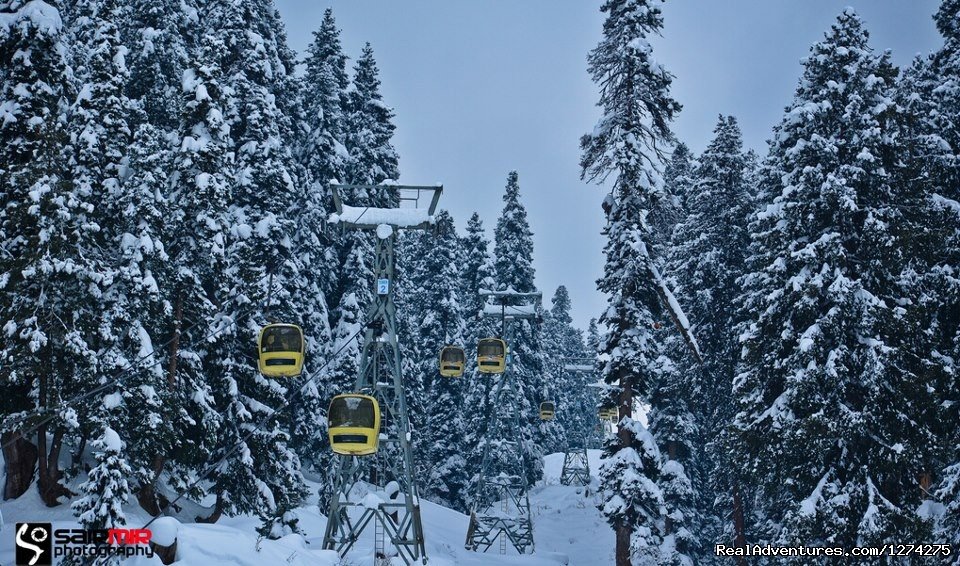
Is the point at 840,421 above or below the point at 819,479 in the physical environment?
above

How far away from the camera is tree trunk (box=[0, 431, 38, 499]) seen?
21.3 m

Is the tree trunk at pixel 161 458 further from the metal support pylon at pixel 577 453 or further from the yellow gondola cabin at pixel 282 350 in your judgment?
the metal support pylon at pixel 577 453

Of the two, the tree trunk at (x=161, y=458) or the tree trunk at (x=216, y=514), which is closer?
the tree trunk at (x=161, y=458)

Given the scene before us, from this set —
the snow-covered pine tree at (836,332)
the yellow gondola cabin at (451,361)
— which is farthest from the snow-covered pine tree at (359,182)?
the snow-covered pine tree at (836,332)

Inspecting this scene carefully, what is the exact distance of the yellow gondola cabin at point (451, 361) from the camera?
31703mm

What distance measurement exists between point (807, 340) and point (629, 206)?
599 cm

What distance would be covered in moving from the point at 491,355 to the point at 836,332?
54.7 feet

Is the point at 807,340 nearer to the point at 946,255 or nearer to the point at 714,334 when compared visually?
the point at 946,255

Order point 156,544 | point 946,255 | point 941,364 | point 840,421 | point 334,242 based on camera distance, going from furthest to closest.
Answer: point 334,242
point 946,255
point 941,364
point 840,421
point 156,544

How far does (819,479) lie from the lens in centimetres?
1952

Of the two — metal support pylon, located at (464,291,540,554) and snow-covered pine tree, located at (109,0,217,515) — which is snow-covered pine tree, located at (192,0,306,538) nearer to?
snow-covered pine tree, located at (109,0,217,515)

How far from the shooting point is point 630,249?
71.8 feet

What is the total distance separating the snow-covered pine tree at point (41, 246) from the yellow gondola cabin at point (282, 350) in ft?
14.7

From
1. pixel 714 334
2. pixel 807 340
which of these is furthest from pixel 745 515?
pixel 807 340
